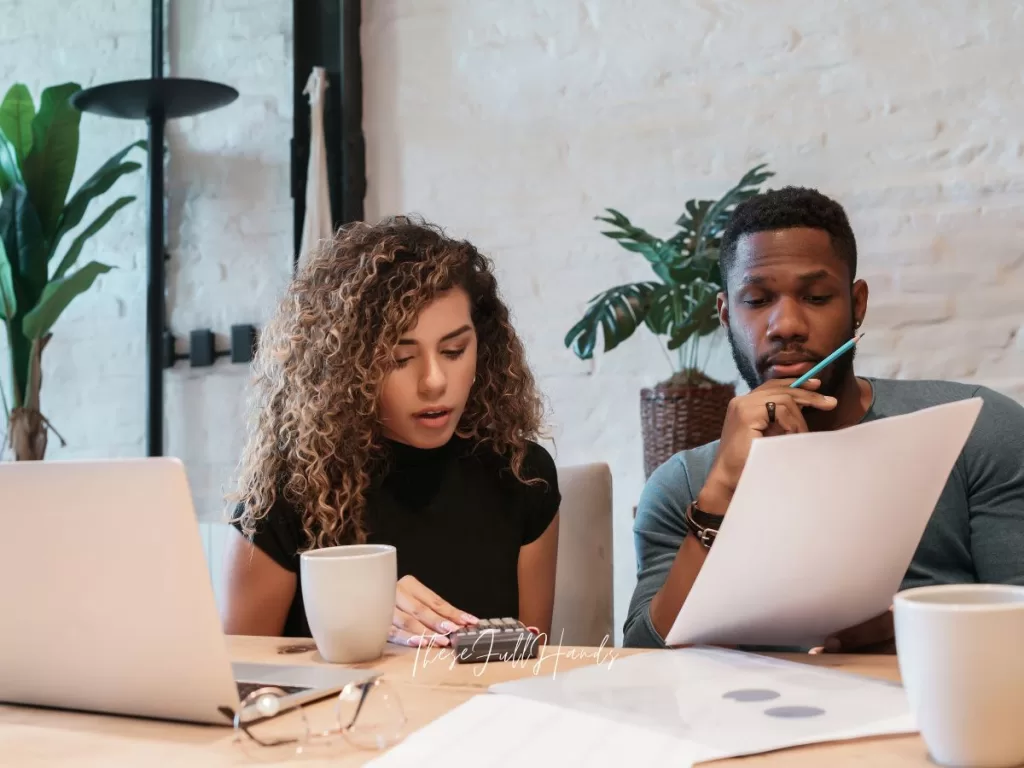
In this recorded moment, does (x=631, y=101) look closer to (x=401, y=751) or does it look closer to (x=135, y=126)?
(x=135, y=126)

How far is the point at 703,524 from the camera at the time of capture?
3.60 ft

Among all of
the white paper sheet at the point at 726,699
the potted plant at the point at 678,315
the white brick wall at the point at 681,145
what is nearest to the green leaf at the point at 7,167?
the white brick wall at the point at 681,145

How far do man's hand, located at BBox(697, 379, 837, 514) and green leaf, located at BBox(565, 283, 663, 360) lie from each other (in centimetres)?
92

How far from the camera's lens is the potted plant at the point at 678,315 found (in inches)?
82.0

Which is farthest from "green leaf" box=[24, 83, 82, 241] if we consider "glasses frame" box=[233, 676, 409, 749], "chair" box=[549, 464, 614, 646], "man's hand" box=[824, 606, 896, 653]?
"man's hand" box=[824, 606, 896, 653]

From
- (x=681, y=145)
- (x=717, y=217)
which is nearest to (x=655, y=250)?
(x=717, y=217)

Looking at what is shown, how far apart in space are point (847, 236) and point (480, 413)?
1.80 feet

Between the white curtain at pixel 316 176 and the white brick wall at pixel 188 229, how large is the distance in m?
0.10

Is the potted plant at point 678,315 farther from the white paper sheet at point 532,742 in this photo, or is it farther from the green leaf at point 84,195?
the white paper sheet at point 532,742

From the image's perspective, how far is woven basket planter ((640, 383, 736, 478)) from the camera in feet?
6.91

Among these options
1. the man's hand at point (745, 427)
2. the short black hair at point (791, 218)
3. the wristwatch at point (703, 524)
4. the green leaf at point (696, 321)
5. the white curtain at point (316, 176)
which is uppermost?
the white curtain at point (316, 176)

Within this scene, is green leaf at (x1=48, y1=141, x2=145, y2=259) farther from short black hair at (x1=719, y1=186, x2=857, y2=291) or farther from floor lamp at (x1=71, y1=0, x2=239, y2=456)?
short black hair at (x1=719, y1=186, x2=857, y2=291)

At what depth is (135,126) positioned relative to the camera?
2.89 metres

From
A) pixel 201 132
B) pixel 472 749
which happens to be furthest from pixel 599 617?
pixel 201 132
